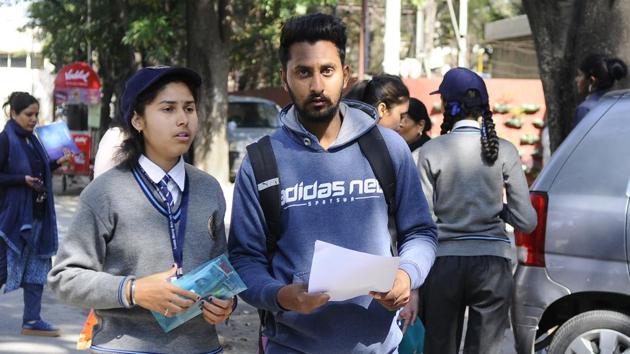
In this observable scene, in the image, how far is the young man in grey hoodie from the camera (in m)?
3.24

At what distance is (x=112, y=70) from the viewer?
28875 millimetres

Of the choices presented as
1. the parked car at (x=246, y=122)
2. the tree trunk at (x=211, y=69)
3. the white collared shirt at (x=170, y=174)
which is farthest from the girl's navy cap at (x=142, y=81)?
the parked car at (x=246, y=122)

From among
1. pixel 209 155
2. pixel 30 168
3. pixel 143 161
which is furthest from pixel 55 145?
pixel 209 155

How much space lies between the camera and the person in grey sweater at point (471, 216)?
17.7 ft

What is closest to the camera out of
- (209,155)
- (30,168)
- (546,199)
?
(546,199)

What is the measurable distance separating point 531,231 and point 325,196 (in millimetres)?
2531

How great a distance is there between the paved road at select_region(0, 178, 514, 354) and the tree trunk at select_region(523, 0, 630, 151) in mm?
1793

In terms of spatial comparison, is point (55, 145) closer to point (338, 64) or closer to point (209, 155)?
point (338, 64)

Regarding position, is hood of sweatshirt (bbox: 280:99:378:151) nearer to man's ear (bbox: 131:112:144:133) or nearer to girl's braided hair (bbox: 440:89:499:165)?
man's ear (bbox: 131:112:144:133)

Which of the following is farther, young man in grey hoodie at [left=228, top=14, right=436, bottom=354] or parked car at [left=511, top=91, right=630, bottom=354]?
parked car at [left=511, top=91, right=630, bottom=354]

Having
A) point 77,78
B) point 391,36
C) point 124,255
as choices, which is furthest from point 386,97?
point 77,78

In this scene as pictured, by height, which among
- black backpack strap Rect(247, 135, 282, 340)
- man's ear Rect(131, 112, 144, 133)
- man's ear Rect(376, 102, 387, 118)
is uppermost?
man's ear Rect(131, 112, 144, 133)

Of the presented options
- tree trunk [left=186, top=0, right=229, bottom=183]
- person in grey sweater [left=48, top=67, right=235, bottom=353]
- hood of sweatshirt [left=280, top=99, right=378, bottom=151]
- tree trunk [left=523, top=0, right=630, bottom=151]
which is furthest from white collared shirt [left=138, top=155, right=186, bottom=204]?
tree trunk [left=186, top=0, right=229, bottom=183]

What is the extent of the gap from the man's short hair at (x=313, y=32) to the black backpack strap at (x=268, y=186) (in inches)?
11.5
